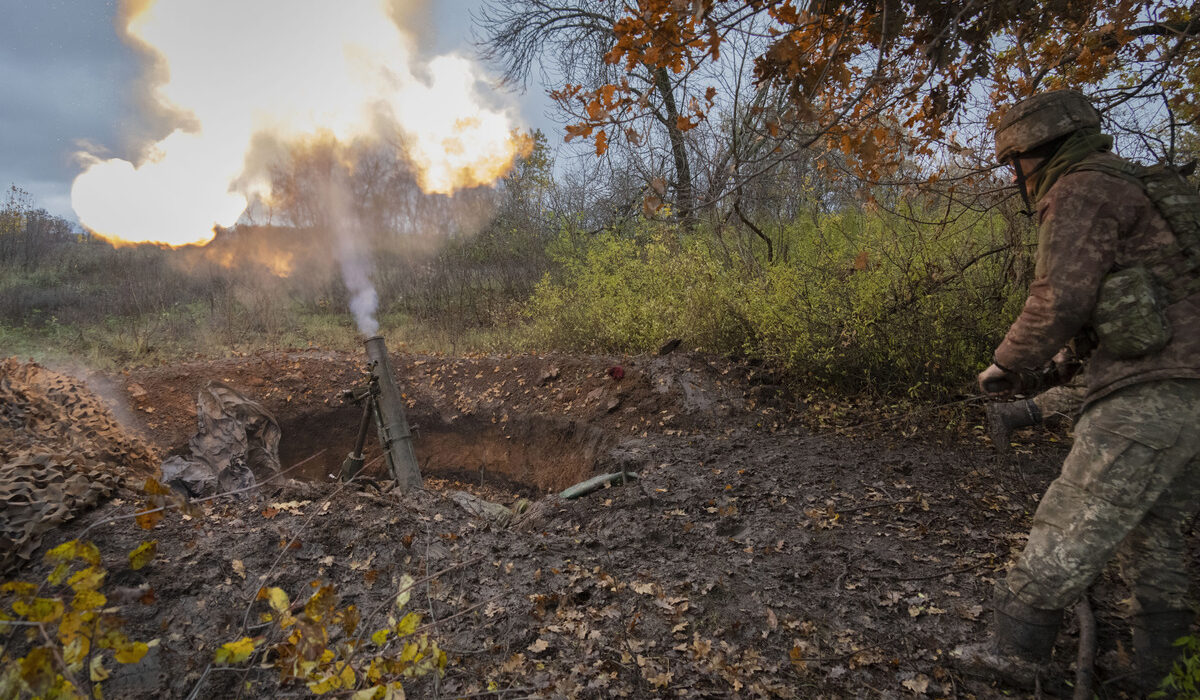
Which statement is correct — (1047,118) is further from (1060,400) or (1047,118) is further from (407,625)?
(407,625)

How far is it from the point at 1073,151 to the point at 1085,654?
2077 millimetres

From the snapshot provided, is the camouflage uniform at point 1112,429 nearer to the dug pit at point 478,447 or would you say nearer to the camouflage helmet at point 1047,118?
the camouflage helmet at point 1047,118

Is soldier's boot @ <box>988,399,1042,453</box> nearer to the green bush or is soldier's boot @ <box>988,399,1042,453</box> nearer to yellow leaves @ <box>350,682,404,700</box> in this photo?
the green bush

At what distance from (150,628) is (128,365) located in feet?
30.1

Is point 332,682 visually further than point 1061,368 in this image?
No

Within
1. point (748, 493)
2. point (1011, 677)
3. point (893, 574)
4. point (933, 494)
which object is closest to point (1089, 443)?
point (1011, 677)

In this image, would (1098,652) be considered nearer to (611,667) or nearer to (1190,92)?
(611,667)

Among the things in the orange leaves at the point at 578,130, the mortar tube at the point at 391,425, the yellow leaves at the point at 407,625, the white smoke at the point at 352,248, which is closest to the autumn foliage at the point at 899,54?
the orange leaves at the point at 578,130

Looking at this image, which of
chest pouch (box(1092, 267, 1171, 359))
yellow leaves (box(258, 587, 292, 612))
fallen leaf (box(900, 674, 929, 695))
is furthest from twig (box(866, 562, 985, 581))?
yellow leaves (box(258, 587, 292, 612))

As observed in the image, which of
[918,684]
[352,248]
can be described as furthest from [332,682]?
[352,248]

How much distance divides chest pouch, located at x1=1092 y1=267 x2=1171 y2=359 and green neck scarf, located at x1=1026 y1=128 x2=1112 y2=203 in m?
0.48

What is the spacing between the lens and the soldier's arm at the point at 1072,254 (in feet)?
7.49

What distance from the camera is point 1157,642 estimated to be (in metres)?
2.31

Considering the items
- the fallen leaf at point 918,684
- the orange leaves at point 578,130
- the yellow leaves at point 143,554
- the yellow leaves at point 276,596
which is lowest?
the fallen leaf at point 918,684
